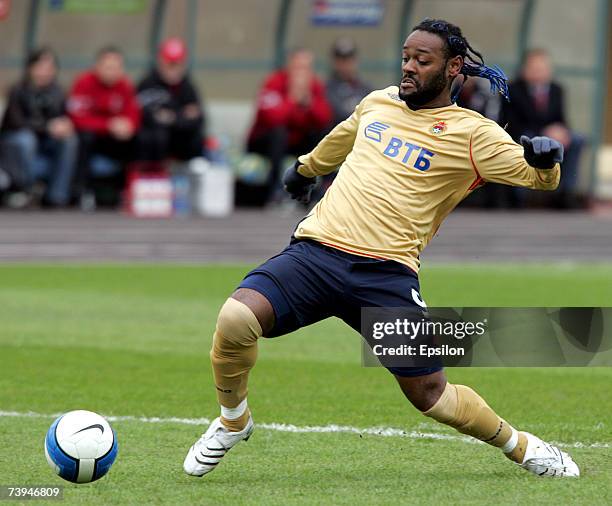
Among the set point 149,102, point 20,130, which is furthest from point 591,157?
point 20,130

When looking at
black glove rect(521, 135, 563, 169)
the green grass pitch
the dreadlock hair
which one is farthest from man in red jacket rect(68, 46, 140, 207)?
black glove rect(521, 135, 563, 169)

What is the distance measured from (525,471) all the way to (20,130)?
510 inches

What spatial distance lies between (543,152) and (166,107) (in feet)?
44.1

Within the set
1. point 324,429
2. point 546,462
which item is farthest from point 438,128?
point 324,429

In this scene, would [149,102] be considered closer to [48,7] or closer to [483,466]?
[48,7]

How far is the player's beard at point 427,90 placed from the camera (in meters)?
6.14

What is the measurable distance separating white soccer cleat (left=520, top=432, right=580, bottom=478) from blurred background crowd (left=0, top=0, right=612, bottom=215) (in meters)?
12.2

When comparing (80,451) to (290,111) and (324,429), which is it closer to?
(324,429)

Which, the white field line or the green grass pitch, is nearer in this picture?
the green grass pitch

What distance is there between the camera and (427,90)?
6148mm

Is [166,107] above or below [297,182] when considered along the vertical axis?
below

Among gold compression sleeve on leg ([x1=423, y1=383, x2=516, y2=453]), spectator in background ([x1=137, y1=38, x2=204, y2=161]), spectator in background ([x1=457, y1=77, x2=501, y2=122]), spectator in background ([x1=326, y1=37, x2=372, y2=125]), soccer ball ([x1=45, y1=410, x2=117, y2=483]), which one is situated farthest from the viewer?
spectator in background ([x1=457, y1=77, x2=501, y2=122])

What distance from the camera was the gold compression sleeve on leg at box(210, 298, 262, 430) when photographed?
19.3 feet

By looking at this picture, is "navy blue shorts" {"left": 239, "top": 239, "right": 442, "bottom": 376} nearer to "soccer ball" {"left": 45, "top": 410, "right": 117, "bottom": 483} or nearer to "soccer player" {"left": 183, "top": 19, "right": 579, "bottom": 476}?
"soccer player" {"left": 183, "top": 19, "right": 579, "bottom": 476}
